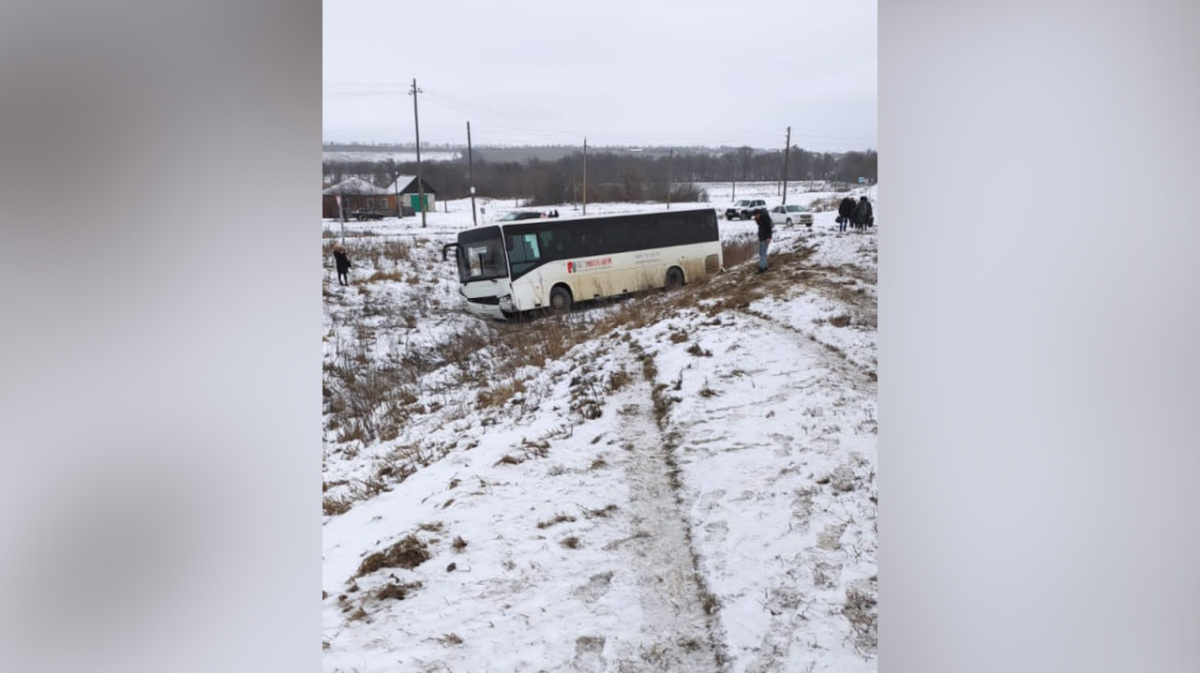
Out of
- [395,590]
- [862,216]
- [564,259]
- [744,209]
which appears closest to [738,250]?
[862,216]

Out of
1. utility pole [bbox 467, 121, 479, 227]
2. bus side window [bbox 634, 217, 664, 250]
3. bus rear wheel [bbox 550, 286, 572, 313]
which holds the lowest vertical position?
bus rear wheel [bbox 550, 286, 572, 313]

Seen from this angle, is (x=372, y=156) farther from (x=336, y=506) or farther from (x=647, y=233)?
(x=336, y=506)

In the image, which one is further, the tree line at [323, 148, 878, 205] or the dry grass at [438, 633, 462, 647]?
the tree line at [323, 148, 878, 205]

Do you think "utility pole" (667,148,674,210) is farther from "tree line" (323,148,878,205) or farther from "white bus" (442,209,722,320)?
"white bus" (442,209,722,320)

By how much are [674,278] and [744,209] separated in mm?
2968

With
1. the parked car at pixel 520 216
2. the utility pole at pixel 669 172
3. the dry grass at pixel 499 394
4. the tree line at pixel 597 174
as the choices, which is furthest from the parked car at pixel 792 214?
the dry grass at pixel 499 394

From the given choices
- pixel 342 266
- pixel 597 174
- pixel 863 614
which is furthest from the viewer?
pixel 597 174

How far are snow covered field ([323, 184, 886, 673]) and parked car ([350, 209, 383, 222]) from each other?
3.66 m

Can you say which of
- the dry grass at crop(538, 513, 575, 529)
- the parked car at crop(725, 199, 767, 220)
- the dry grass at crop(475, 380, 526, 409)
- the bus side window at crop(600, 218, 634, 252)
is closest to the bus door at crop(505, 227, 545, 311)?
the bus side window at crop(600, 218, 634, 252)

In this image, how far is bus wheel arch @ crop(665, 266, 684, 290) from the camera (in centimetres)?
955

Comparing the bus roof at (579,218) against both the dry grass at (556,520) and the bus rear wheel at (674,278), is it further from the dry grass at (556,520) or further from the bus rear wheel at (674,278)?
the dry grass at (556,520)
